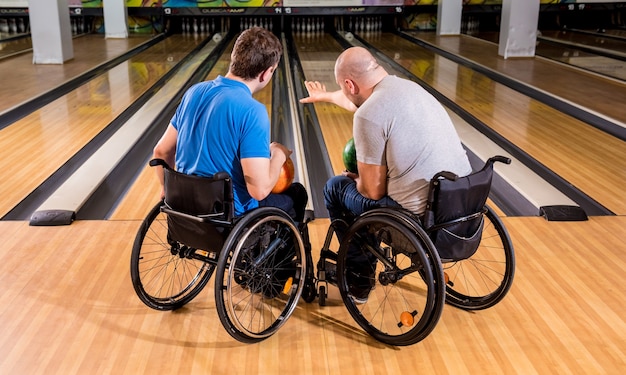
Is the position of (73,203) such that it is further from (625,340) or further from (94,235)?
(625,340)

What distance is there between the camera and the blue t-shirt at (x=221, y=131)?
203cm

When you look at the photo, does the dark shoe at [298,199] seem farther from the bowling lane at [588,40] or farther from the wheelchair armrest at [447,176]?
the bowling lane at [588,40]

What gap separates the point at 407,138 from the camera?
6.65 feet

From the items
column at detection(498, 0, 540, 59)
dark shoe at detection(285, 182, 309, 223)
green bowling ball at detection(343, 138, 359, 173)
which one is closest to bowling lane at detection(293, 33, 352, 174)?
green bowling ball at detection(343, 138, 359, 173)

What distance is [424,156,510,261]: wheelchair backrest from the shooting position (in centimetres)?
196

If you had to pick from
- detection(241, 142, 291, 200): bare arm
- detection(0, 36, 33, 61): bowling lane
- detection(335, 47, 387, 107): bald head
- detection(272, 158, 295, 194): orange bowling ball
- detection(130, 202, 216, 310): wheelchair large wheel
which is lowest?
detection(130, 202, 216, 310): wheelchair large wheel

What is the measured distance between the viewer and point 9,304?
7.67ft

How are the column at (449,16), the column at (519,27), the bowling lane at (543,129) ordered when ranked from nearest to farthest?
the bowling lane at (543,129) < the column at (519,27) < the column at (449,16)

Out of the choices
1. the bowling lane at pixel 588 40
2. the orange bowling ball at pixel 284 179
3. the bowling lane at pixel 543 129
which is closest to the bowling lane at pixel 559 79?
the bowling lane at pixel 543 129

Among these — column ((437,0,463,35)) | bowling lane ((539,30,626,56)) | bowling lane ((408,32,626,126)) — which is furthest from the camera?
column ((437,0,463,35))

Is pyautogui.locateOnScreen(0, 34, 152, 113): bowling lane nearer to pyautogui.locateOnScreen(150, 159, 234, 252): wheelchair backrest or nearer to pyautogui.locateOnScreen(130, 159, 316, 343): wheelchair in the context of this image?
pyautogui.locateOnScreen(130, 159, 316, 343): wheelchair

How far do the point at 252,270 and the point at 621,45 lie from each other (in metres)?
8.19

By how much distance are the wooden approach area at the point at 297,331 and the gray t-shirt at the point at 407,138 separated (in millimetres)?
465

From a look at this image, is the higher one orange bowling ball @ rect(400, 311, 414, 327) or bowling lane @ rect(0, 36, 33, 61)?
bowling lane @ rect(0, 36, 33, 61)
